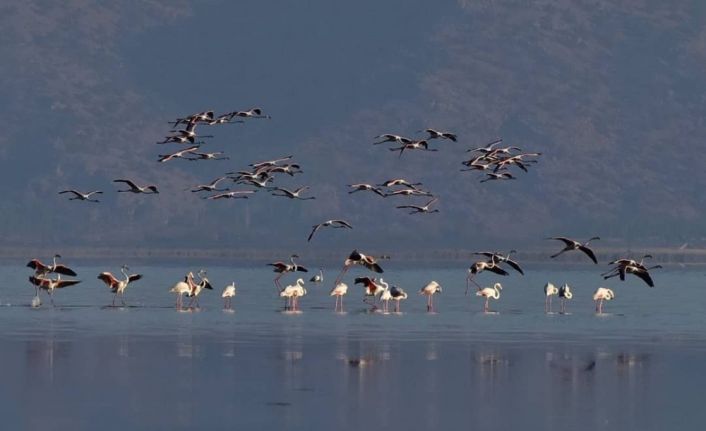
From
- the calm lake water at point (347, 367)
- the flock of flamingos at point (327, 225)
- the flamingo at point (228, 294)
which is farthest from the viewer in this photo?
the flamingo at point (228, 294)

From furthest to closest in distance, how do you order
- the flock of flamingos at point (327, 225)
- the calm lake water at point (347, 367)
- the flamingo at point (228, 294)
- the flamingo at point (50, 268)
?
1. the flamingo at point (228, 294)
2. the flamingo at point (50, 268)
3. the flock of flamingos at point (327, 225)
4. the calm lake water at point (347, 367)

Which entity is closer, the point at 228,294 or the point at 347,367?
the point at 347,367

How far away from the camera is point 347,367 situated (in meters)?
47.2

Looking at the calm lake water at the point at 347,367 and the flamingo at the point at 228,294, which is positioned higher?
the flamingo at the point at 228,294

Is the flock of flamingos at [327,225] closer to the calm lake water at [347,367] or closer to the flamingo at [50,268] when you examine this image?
the flamingo at [50,268]

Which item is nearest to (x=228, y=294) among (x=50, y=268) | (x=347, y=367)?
(x=50, y=268)

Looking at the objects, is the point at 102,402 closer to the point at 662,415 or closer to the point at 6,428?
the point at 6,428

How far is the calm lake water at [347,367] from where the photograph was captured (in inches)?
1550

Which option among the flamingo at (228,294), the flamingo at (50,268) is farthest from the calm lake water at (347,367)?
the flamingo at (50,268)

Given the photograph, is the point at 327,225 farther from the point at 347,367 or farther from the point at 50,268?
the point at 347,367

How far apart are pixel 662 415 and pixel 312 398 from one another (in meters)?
6.55

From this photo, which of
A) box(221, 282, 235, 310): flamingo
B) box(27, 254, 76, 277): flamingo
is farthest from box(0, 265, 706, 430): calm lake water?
box(27, 254, 76, 277): flamingo

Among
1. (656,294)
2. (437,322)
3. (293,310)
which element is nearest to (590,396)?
(437,322)

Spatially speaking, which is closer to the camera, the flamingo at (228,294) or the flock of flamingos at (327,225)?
the flock of flamingos at (327,225)
